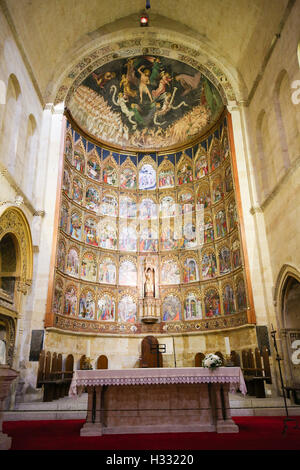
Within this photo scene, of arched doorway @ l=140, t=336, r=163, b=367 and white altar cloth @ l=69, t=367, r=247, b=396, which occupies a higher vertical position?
arched doorway @ l=140, t=336, r=163, b=367

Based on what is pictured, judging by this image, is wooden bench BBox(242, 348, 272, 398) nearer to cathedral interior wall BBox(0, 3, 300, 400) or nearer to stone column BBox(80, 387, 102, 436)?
cathedral interior wall BBox(0, 3, 300, 400)

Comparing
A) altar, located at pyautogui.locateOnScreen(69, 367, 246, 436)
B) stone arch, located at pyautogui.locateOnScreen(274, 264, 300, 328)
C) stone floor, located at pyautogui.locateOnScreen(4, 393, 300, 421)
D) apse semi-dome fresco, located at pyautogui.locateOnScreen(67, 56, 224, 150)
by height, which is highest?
apse semi-dome fresco, located at pyautogui.locateOnScreen(67, 56, 224, 150)

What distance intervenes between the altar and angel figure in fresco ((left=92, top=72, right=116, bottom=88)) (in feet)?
55.2

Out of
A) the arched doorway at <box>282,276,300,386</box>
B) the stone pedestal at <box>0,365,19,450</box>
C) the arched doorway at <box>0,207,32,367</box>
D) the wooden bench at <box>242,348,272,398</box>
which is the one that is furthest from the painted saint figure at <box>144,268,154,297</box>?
the stone pedestal at <box>0,365,19,450</box>

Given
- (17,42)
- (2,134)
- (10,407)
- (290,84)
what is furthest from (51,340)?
(290,84)

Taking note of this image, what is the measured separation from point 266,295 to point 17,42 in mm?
13827

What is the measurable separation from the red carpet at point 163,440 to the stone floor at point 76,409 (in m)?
1.90

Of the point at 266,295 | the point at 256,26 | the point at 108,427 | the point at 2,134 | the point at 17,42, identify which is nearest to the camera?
the point at 108,427

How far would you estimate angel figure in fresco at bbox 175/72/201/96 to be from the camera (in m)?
20.1

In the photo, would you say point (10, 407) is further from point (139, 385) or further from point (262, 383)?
point (262, 383)

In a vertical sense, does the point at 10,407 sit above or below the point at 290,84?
below

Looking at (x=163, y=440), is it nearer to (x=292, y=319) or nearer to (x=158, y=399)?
(x=158, y=399)

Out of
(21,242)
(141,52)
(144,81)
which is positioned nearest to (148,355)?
(21,242)

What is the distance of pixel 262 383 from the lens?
1245cm
